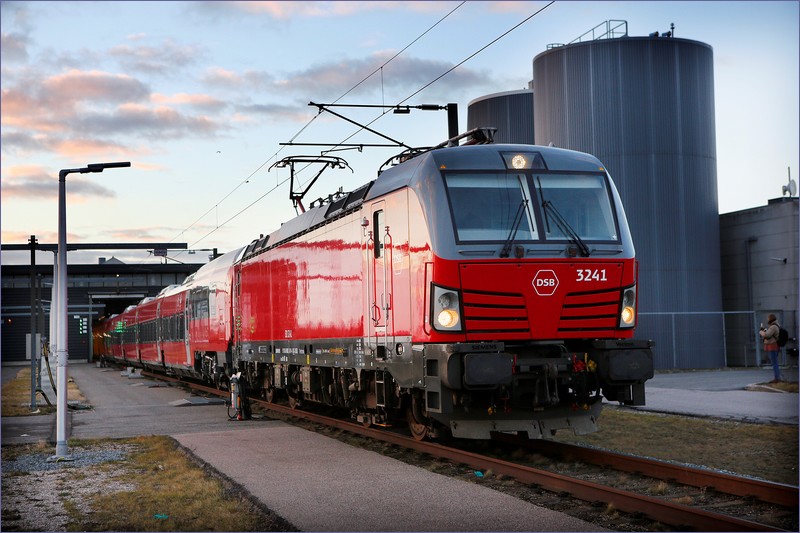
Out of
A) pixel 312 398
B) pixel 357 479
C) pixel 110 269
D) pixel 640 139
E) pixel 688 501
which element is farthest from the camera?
pixel 110 269

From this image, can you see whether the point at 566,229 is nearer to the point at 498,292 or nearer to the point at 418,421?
the point at 498,292

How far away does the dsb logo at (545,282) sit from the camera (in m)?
11.5

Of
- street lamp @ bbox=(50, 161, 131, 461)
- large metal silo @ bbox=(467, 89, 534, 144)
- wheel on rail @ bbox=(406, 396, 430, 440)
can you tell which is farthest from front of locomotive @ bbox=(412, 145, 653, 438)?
large metal silo @ bbox=(467, 89, 534, 144)

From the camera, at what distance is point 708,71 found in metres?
38.6

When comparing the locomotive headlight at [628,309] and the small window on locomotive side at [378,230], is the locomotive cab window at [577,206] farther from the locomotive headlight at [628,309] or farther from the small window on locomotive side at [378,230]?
the small window on locomotive side at [378,230]

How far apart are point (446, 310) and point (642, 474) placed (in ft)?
9.72

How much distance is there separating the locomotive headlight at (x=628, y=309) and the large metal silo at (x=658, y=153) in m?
25.5

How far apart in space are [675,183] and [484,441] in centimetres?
2600

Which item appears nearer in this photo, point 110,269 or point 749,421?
point 749,421

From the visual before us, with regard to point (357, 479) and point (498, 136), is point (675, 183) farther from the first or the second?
point (357, 479)

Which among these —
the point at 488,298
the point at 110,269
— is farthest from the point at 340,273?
the point at 110,269

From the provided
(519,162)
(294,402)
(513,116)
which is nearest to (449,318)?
(519,162)

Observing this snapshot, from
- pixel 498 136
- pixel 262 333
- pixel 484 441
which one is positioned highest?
pixel 498 136

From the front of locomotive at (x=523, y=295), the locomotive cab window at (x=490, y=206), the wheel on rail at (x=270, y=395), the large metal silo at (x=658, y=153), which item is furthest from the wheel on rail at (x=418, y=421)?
the large metal silo at (x=658, y=153)
